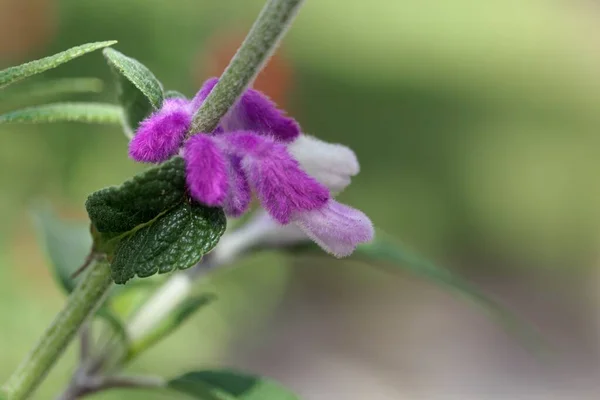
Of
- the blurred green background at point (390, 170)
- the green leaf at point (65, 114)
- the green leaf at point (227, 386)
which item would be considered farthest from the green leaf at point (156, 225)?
the blurred green background at point (390, 170)

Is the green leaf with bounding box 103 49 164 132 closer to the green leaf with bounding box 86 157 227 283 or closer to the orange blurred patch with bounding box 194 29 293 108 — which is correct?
the green leaf with bounding box 86 157 227 283

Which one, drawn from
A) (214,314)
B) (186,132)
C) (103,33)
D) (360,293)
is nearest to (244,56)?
(186,132)

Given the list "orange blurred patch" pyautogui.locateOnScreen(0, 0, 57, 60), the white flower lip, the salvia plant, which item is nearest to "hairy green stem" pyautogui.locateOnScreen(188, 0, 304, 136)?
the salvia plant

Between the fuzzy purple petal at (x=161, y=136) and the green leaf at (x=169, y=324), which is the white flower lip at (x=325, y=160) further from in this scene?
the green leaf at (x=169, y=324)

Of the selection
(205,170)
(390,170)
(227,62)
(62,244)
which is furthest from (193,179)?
(390,170)

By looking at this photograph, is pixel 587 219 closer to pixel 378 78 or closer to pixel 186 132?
pixel 378 78

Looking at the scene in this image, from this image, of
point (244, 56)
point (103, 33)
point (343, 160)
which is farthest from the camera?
point (103, 33)

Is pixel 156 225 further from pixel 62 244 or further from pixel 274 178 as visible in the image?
pixel 62 244
